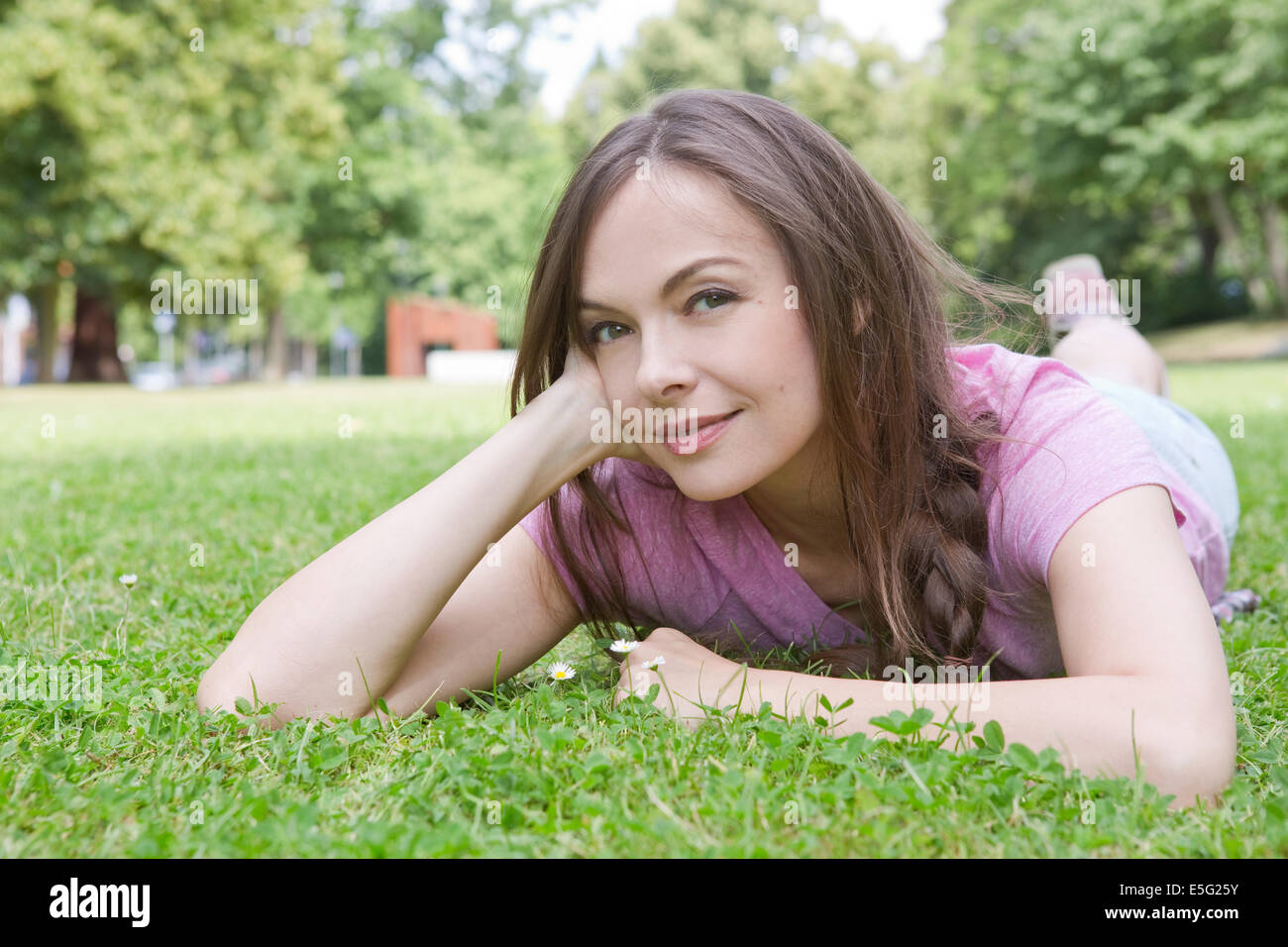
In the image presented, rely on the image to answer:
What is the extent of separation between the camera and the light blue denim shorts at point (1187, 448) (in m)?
3.67

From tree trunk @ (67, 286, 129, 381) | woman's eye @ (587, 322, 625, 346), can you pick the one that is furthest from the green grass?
tree trunk @ (67, 286, 129, 381)

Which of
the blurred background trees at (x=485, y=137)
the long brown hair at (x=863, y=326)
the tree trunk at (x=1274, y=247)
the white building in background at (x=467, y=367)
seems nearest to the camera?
the long brown hair at (x=863, y=326)

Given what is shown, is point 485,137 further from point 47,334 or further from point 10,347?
point 10,347

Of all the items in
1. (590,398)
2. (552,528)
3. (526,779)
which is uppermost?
(590,398)

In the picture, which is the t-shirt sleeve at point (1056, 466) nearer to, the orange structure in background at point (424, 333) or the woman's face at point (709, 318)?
the woman's face at point (709, 318)

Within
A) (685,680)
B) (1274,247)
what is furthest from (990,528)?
(1274,247)

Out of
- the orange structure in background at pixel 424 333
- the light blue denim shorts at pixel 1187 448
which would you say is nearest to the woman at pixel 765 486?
the light blue denim shorts at pixel 1187 448

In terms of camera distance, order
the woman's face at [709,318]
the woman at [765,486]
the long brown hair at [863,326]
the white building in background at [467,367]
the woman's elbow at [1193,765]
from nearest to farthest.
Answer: the woman's elbow at [1193,765], the woman at [765,486], the woman's face at [709,318], the long brown hair at [863,326], the white building in background at [467,367]

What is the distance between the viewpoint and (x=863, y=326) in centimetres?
243

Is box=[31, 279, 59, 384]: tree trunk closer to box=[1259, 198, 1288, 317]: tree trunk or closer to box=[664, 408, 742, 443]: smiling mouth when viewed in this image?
box=[664, 408, 742, 443]: smiling mouth

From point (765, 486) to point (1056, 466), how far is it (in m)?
0.71

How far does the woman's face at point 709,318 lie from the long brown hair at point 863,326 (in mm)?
51

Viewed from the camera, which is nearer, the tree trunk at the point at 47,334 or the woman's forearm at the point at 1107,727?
the woman's forearm at the point at 1107,727
